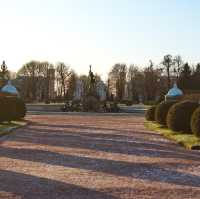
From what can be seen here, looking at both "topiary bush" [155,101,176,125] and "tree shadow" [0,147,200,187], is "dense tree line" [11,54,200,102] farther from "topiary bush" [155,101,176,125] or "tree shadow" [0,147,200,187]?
"tree shadow" [0,147,200,187]

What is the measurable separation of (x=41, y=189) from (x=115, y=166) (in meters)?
3.45


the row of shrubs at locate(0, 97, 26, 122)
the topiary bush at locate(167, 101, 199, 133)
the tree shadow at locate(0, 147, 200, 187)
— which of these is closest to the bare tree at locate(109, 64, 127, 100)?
the row of shrubs at locate(0, 97, 26, 122)

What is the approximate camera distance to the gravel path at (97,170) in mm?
8852

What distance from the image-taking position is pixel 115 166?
40.1ft

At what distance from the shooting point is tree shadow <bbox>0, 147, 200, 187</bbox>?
34.2 ft

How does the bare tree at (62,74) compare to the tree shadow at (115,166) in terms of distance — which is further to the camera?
the bare tree at (62,74)

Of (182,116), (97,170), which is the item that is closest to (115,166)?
(97,170)

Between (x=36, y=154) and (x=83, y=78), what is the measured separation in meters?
97.5

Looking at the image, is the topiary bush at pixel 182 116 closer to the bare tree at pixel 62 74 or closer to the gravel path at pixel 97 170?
the gravel path at pixel 97 170

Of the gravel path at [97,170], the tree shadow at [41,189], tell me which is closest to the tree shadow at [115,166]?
the gravel path at [97,170]

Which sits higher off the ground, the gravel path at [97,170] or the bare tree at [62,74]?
the bare tree at [62,74]

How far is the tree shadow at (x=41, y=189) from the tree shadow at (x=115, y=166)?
1.76 meters

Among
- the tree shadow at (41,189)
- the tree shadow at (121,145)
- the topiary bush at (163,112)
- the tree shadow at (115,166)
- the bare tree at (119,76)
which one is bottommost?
the tree shadow at (121,145)

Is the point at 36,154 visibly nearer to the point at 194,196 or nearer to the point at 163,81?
the point at 194,196
